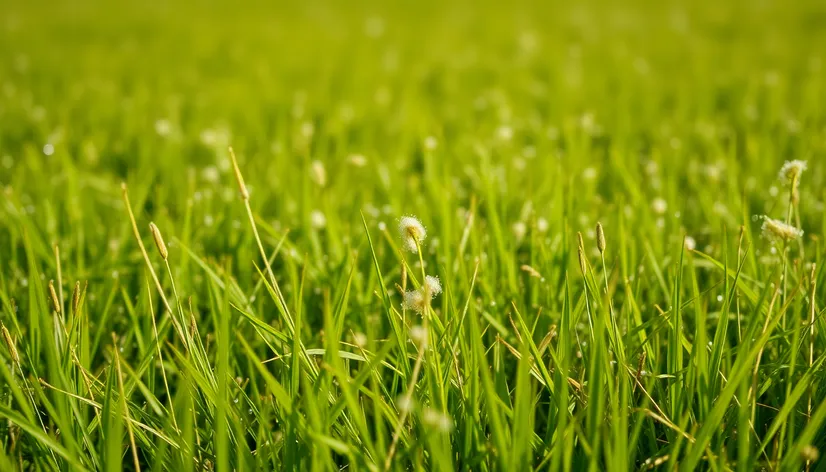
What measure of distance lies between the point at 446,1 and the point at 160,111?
5.42 m

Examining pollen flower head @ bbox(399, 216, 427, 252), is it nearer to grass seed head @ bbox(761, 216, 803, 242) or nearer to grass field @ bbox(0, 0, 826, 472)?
grass field @ bbox(0, 0, 826, 472)

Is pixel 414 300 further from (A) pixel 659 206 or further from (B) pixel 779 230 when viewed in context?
(A) pixel 659 206

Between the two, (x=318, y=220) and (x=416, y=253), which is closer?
(x=416, y=253)

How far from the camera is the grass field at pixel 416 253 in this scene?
0.90m

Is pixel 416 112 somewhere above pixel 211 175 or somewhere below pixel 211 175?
above

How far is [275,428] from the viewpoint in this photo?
1.11 meters

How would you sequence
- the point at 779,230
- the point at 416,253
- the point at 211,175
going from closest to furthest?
1. the point at 779,230
2. the point at 416,253
3. the point at 211,175

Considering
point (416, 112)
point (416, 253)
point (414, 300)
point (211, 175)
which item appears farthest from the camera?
point (416, 112)

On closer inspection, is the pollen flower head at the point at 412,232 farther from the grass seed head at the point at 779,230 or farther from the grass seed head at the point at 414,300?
the grass seed head at the point at 779,230

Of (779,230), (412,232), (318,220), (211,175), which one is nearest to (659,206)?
(779,230)

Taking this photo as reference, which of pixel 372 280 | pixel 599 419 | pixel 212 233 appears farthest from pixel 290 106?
pixel 599 419

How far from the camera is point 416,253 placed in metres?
1.46

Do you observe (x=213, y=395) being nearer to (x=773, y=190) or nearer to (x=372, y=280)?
(x=372, y=280)

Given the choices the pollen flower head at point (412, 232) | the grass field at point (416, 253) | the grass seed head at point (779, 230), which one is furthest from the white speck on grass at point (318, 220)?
the grass seed head at point (779, 230)
